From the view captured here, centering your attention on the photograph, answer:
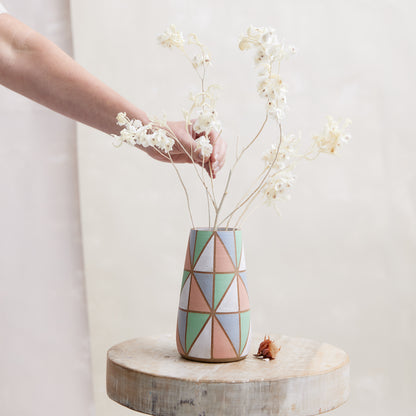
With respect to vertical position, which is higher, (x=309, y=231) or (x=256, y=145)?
Result: (x=256, y=145)

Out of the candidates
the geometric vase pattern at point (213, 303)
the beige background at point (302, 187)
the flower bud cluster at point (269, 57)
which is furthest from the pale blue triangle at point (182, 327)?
the beige background at point (302, 187)

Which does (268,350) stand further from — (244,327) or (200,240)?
(200,240)

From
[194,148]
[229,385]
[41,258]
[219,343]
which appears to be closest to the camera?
[229,385]

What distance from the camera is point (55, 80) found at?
3.82ft

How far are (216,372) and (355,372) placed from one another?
980 mm

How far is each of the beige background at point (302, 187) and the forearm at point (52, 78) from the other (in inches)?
22.9

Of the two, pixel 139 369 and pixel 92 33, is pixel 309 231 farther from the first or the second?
pixel 139 369

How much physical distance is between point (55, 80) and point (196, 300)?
52cm

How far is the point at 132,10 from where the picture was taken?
1750mm

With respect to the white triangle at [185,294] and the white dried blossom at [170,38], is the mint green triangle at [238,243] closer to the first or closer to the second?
the white triangle at [185,294]

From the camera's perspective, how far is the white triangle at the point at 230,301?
944 mm

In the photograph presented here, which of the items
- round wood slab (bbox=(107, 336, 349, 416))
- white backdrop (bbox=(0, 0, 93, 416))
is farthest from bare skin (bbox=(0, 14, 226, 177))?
white backdrop (bbox=(0, 0, 93, 416))

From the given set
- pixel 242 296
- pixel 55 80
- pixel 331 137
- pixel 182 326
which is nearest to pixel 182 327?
pixel 182 326

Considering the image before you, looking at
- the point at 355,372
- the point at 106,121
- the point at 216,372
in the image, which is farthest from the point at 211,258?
the point at 355,372
